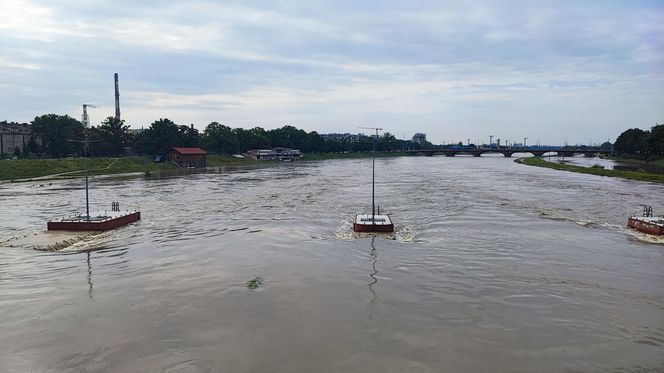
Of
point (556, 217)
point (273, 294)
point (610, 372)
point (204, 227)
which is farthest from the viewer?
point (556, 217)

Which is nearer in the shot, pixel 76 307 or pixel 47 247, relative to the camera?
pixel 76 307

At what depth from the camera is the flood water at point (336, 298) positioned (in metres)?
13.8

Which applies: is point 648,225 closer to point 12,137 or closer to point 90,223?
point 90,223

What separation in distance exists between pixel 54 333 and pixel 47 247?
14.7 meters

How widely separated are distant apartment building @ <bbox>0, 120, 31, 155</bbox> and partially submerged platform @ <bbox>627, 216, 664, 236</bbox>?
512ft

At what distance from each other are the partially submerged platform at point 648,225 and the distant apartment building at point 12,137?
15620cm

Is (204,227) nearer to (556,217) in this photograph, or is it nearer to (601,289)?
(601,289)

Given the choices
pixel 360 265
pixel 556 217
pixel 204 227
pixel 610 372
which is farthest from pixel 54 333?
pixel 556 217

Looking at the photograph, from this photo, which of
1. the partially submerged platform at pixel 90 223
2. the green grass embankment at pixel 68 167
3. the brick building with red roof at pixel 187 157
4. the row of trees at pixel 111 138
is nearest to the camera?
the partially submerged platform at pixel 90 223

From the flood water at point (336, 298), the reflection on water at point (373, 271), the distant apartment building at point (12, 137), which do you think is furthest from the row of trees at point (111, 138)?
the reflection on water at point (373, 271)

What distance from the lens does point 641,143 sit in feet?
458

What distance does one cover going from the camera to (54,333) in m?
15.2

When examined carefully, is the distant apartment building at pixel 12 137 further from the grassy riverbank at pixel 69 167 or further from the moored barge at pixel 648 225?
the moored barge at pixel 648 225

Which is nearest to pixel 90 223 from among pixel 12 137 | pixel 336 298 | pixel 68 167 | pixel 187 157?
pixel 336 298
